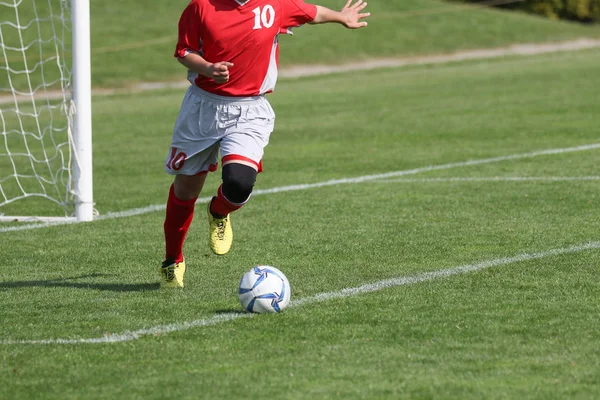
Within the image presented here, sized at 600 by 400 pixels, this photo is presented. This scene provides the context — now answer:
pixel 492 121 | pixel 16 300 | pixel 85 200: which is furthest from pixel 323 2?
pixel 16 300

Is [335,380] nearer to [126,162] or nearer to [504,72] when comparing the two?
[126,162]

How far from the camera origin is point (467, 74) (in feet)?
85.9

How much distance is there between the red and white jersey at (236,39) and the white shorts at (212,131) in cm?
8

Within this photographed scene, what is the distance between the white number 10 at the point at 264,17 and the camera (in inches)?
265

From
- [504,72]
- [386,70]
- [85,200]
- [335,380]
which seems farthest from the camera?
[386,70]

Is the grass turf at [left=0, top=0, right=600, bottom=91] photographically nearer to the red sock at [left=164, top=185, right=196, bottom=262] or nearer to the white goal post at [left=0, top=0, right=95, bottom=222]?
the white goal post at [left=0, top=0, right=95, bottom=222]

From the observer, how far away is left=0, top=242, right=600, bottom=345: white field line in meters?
5.43

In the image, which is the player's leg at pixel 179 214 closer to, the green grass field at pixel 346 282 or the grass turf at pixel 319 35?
the green grass field at pixel 346 282

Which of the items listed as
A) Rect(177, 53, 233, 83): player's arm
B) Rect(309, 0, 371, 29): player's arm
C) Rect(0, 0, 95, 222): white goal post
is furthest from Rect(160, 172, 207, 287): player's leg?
Rect(0, 0, 95, 222): white goal post

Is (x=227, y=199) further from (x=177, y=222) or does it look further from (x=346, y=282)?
(x=346, y=282)

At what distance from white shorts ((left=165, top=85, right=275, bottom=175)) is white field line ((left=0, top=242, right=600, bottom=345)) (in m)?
0.95

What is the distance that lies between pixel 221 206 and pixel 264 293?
1113 mm

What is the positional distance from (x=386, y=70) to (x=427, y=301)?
23.6m

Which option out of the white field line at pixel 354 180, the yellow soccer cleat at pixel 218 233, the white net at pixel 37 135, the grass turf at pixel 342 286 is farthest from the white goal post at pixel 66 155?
the yellow soccer cleat at pixel 218 233
